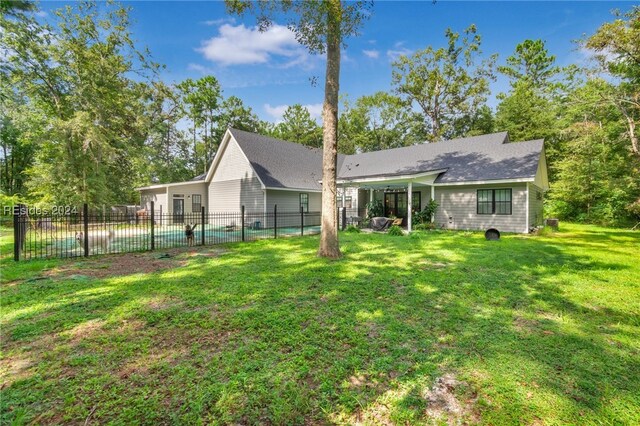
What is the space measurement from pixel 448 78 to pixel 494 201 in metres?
19.5

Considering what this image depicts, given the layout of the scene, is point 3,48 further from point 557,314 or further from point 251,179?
point 557,314

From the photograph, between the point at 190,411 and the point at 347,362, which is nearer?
the point at 190,411

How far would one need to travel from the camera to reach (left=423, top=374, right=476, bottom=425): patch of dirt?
2.13 meters

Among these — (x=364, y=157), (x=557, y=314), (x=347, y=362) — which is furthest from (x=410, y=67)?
(x=347, y=362)

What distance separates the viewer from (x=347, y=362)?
2.81m

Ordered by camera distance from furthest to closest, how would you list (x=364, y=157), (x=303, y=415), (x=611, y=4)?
(x=364, y=157)
(x=611, y=4)
(x=303, y=415)

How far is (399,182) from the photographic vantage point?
47.9ft

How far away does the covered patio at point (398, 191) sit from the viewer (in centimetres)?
1456

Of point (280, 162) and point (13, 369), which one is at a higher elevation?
point (280, 162)

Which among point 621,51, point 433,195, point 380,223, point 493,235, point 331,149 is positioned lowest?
point 493,235

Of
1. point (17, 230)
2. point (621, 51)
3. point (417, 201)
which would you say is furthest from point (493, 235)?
point (17, 230)

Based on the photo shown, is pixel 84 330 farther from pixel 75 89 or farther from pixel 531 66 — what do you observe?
pixel 531 66

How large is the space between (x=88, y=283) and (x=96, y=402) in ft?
13.8

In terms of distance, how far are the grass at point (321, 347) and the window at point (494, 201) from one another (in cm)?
835
